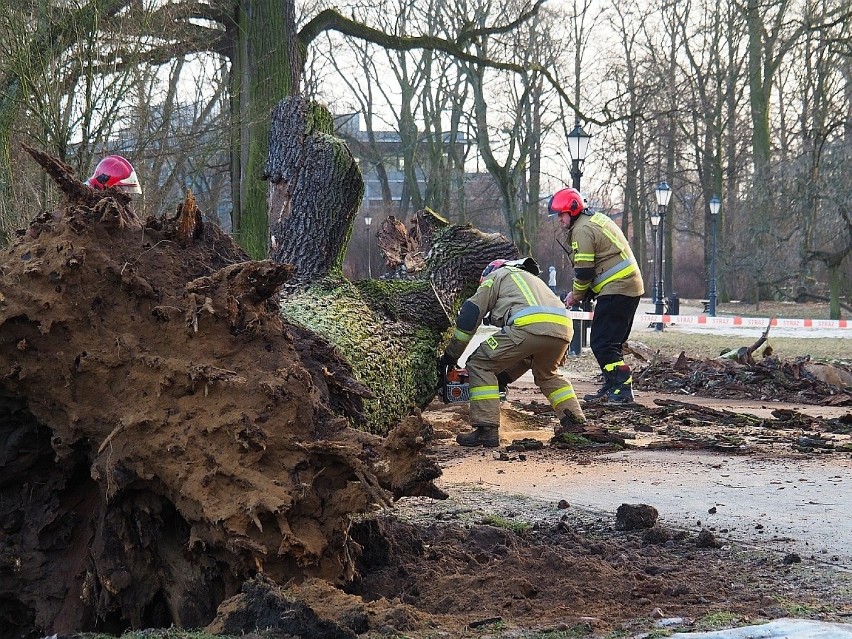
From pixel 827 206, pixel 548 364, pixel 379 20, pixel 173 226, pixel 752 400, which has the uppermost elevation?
pixel 379 20

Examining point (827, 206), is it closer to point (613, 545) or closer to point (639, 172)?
point (639, 172)

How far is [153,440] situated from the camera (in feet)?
10.6

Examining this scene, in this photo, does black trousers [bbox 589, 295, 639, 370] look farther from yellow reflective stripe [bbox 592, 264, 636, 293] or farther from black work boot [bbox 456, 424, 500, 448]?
black work boot [bbox 456, 424, 500, 448]

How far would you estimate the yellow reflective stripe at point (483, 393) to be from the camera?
292 inches

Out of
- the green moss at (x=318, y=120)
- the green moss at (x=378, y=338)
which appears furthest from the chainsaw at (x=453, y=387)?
the green moss at (x=318, y=120)

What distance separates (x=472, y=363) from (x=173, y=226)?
4.08 meters

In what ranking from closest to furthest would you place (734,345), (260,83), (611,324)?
(611,324), (260,83), (734,345)

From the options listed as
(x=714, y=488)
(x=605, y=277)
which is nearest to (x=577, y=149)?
(x=605, y=277)

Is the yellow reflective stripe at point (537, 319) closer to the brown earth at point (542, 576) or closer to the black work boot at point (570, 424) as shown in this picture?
A: the black work boot at point (570, 424)

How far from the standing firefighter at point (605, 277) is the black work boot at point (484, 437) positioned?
242 centimetres

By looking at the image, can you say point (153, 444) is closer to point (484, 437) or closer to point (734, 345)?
point (484, 437)

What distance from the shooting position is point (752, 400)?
35.7 ft

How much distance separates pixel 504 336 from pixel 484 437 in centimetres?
86

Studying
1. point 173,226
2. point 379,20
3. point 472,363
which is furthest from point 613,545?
point 379,20
